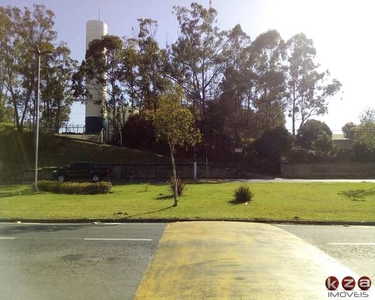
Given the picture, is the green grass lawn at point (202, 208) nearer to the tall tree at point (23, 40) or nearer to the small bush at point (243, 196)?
the small bush at point (243, 196)

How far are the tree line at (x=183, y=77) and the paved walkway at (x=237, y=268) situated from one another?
3591 centimetres

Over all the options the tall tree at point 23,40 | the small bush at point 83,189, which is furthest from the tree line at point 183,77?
the small bush at point 83,189

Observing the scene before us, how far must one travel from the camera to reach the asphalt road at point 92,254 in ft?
21.3

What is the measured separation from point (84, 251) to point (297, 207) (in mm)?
11469

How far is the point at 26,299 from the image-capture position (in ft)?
19.6

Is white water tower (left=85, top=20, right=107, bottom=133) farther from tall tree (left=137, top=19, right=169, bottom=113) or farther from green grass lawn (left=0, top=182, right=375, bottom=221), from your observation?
green grass lawn (left=0, top=182, right=375, bottom=221)

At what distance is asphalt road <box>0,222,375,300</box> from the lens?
256 inches

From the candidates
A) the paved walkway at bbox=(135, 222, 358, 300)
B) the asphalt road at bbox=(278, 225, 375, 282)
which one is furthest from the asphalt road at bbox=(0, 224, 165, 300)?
the asphalt road at bbox=(278, 225, 375, 282)

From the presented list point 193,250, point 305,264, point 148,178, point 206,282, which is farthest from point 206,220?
point 148,178

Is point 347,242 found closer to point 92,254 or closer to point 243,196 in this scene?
point 92,254

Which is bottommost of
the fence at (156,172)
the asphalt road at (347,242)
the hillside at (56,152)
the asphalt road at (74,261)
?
the asphalt road at (347,242)

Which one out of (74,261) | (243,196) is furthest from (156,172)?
(74,261)

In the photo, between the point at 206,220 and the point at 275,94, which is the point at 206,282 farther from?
the point at 275,94

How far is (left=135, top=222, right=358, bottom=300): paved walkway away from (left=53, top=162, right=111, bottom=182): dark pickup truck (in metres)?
26.3
